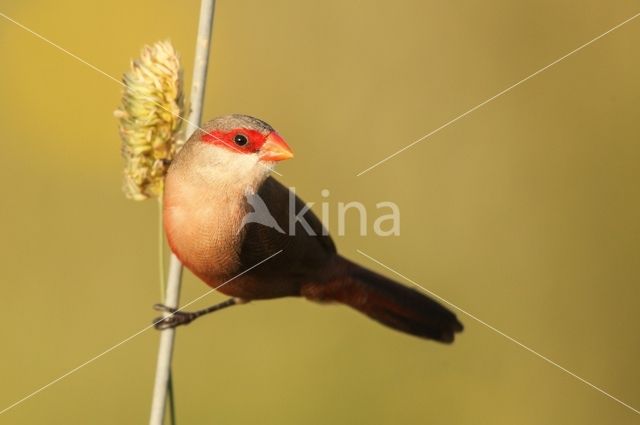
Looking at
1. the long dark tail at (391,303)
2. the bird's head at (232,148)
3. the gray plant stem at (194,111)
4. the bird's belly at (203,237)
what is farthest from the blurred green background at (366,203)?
the gray plant stem at (194,111)

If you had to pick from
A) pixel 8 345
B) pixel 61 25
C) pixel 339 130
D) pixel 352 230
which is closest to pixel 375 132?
pixel 339 130

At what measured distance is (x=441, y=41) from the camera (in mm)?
5691

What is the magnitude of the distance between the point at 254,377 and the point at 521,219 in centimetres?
195

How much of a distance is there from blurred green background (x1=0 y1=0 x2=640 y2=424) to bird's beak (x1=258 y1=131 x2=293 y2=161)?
164 cm

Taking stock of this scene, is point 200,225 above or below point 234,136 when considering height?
below

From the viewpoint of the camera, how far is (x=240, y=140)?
2.99 m

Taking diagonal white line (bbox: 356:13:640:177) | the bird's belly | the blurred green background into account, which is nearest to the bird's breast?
the bird's belly

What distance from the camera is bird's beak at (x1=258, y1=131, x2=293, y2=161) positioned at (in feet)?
9.66

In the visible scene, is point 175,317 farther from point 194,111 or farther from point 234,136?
point 194,111

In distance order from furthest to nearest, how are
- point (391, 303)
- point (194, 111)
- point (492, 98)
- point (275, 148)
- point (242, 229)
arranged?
point (492, 98)
point (391, 303)
point (242, 229)
point (275, 148)
point (194, 111)

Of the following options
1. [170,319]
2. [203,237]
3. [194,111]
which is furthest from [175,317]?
[194,111]

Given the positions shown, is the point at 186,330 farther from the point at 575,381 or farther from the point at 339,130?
the point at 575,381

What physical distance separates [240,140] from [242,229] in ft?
1.14

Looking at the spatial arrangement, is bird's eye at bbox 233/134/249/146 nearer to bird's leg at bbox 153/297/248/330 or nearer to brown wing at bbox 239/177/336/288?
brown wing at bbox 239/177/336/288
